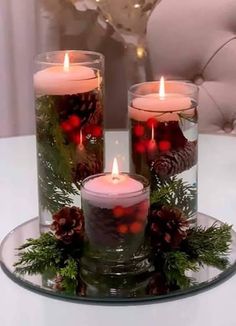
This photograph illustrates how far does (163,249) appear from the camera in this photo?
0.70m

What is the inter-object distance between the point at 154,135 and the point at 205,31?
0.84 metres

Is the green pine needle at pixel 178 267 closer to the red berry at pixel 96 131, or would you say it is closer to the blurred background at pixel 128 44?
the red berry at pixel 96 131

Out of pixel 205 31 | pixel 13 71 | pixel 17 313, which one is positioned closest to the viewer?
pixel 17 313

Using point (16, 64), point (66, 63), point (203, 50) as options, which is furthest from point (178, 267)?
point (16, 64)

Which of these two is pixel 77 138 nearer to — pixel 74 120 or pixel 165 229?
pixel 74 120

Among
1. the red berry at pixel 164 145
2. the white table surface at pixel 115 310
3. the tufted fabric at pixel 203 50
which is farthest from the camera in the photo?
the tufted fabric at pixel 203 50

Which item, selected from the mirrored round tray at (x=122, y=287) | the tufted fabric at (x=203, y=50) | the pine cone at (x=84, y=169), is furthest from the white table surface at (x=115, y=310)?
the tufted fabric at (x=203, y=50)

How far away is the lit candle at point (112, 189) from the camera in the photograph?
2.18 ft

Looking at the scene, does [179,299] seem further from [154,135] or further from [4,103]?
[4,103]

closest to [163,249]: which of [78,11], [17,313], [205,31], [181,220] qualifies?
[181,220]

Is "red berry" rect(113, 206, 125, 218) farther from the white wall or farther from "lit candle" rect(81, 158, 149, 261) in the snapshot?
the white wall

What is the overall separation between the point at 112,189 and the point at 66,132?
0.34ft

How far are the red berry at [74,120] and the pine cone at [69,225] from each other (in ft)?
0.28

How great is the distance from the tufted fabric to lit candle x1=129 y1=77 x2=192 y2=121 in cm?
79
